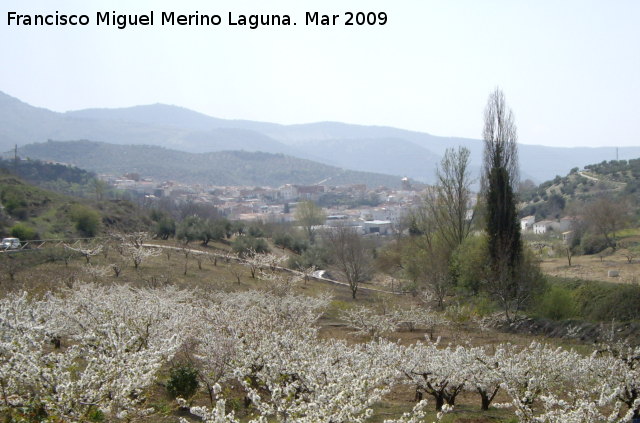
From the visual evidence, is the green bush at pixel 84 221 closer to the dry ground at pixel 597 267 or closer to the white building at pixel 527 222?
the dry ground at pixel 597 267

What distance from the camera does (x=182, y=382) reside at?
10406 millimetres

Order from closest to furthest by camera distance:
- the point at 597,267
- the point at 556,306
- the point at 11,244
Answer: the point at 556,306, the point at 11,244, the point at 597,267

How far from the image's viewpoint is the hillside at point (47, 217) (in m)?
40.4

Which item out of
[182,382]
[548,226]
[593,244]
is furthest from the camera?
[548,226]

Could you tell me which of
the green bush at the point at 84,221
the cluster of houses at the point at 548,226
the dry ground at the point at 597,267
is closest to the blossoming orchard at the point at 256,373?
the dry ground at the point at 597,267

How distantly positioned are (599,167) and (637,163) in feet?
21.7

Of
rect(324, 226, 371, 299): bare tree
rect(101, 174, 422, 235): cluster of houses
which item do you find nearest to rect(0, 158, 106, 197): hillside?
rect(101, 174, 422, 235): cluster of houses

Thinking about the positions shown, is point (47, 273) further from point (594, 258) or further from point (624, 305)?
point (594, 258)

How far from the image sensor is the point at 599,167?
9088cm

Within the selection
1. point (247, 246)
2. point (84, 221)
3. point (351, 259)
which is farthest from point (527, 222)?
point (84, 221)

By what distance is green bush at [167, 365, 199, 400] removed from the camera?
1038 centimetres

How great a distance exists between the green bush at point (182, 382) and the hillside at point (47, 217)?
30648mm

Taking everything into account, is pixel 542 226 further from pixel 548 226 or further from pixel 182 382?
pixel 182 382

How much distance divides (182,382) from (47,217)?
126 ft
